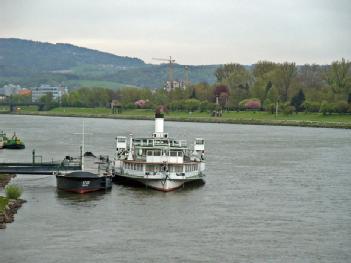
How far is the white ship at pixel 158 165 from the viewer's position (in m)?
59.3

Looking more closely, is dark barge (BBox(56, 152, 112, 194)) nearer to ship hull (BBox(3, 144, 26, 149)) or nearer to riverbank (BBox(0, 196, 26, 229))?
riverbank (BBox(0, 196, 26, 229))

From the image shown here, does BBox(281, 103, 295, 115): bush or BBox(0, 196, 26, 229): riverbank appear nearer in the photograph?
BBox(0, 196, 26, 229): riverbank

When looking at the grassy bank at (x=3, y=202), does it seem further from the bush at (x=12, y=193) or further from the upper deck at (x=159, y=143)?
the upper deck at (x=159, y=143)

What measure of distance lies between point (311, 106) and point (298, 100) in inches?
404

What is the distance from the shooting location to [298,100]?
192 m

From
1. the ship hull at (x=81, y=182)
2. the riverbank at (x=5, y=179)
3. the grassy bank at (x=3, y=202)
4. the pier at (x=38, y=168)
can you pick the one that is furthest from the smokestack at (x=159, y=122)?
the grassy bank at (x=3, y=202)

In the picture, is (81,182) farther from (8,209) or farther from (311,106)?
(311,106)

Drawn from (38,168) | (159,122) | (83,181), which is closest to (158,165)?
(83,181)

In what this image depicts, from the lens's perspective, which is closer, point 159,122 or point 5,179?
point 5,179

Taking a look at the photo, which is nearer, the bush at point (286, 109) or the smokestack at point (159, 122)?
the smokestack at point (159, 122)

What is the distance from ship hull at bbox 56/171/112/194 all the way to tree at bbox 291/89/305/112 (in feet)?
450

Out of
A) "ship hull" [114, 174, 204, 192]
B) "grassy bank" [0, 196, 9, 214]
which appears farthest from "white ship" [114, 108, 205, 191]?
"grassy bank" [0, 196, 9, 214]

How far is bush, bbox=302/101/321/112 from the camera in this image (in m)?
181

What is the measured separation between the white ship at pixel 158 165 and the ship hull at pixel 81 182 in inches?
144
